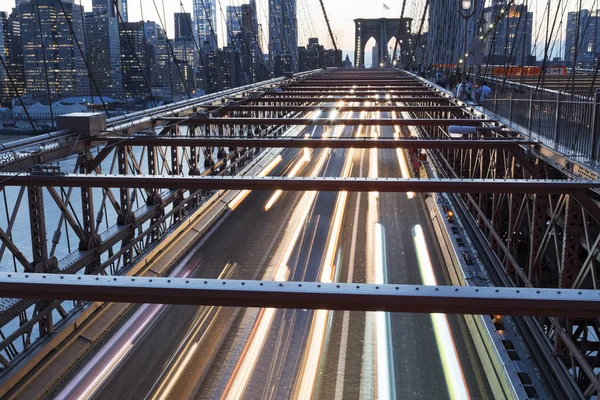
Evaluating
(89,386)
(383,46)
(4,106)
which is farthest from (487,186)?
(383,46)

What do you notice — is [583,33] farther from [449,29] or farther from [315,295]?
[449,29]

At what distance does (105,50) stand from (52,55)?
2.27 meters

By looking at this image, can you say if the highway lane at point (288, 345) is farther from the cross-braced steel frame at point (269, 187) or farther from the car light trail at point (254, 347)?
the cross-braced steel frame at point (269, 187)

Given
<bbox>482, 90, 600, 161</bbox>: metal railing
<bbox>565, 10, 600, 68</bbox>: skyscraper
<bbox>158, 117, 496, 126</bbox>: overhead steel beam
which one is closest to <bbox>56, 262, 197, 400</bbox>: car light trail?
<bbox>158, 117, 496, 126</bbox>: overhead steel beam

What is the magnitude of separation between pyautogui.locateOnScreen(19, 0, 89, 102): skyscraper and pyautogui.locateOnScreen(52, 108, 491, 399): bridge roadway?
625 cm

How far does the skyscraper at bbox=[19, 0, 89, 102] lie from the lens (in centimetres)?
1811

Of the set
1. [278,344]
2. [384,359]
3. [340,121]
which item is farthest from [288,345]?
[340,121]

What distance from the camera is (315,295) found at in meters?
4.26

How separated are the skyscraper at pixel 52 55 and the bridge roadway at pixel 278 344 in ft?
20.5

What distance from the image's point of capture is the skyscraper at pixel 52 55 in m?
18.1

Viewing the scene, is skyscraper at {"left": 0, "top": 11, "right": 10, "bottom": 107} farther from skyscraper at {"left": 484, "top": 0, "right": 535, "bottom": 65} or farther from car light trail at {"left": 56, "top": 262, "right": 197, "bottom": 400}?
skyscraper at {"left": 484, "top": 0, "right": 535, "bottom": 65}

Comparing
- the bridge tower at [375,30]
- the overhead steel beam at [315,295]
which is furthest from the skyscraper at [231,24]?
the bridge tower at [375,30]

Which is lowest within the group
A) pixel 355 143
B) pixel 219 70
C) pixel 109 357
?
pixel 109 357

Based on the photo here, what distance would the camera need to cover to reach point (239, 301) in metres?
4.37
